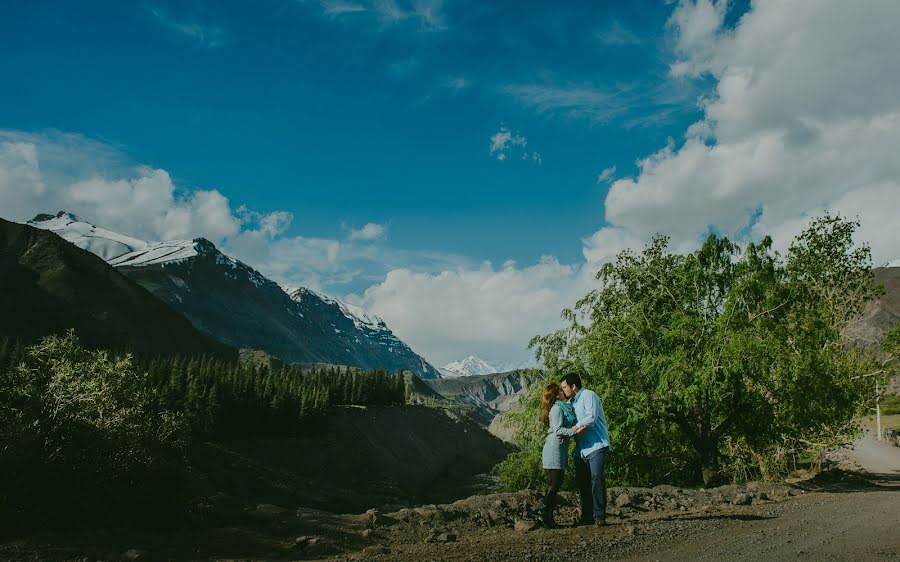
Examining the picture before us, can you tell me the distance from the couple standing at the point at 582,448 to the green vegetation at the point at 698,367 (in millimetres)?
5948

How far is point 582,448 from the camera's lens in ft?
35.7

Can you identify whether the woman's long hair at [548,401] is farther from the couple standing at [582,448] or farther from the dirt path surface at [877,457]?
the dirt path surface at [877,457]

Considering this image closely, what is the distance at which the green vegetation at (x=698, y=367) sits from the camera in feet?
54.6

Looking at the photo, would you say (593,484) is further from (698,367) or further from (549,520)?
(698,367)

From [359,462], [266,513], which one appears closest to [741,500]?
[266,513]

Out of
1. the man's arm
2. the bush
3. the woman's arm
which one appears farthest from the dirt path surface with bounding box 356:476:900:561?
the bush

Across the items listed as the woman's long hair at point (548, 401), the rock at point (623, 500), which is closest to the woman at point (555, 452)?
the woman's long hair at point (548, 401)

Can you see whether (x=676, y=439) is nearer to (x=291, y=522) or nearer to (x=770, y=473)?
(x=770, y=473)

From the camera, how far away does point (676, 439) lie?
66.4ft

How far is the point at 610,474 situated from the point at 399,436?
12060 centimetres

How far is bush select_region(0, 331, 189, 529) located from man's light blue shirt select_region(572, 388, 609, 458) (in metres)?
9.41

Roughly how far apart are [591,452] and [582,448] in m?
0.20

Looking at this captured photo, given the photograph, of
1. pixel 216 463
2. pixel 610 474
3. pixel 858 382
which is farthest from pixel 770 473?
pixel 216 463

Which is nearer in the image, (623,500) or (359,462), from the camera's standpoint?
(623,500)
